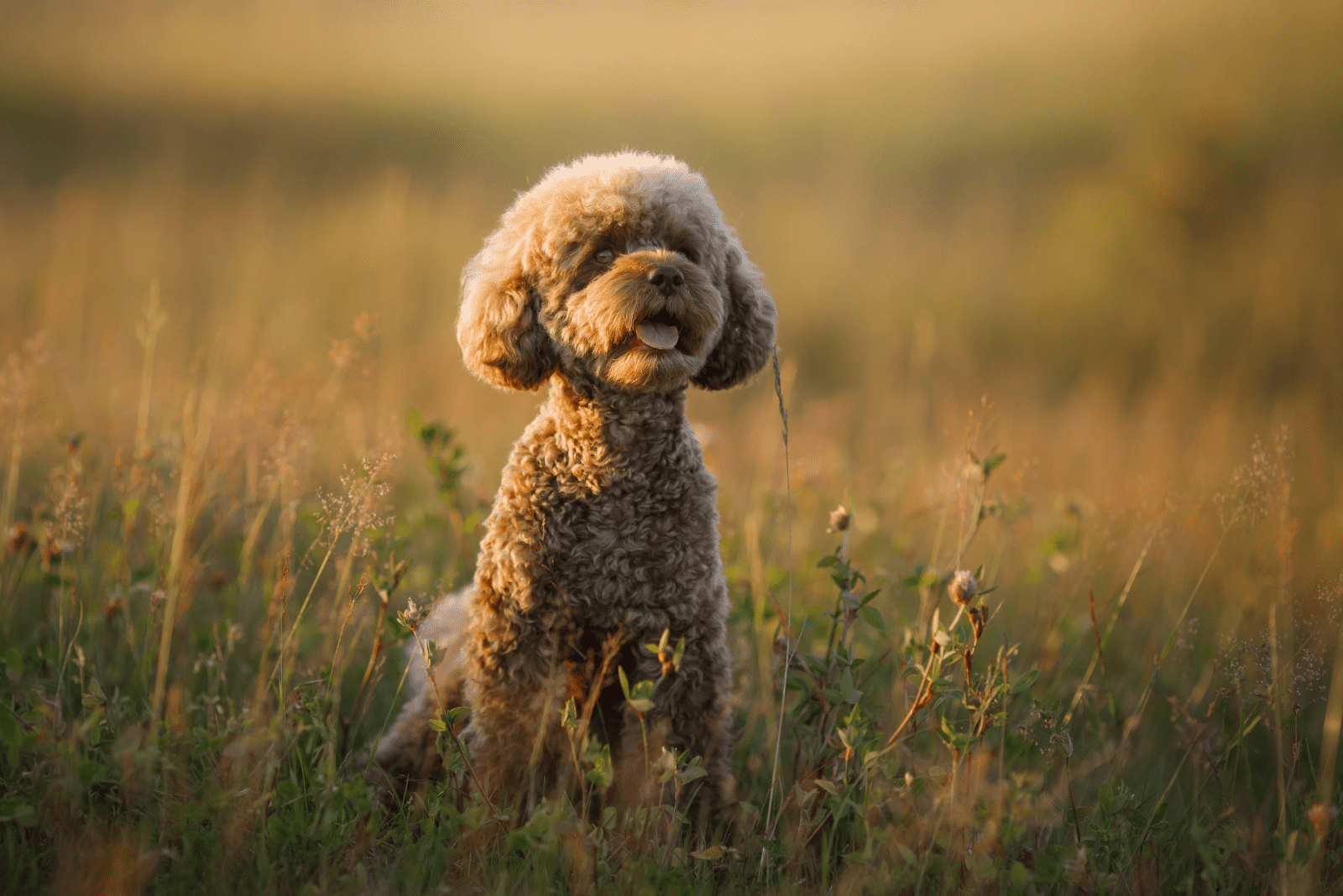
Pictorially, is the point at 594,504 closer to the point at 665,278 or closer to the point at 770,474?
the point at 665,278

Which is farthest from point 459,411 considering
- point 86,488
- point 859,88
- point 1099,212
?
point 859,88

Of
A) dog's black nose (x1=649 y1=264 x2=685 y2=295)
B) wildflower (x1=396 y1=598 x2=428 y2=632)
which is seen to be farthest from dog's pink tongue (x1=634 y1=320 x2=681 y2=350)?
wildflower (x1=396 y1=598 x2=428 y2=632)

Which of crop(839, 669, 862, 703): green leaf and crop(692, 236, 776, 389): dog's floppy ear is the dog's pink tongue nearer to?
crop(692, 236, 776, 389): dog's floppy ear

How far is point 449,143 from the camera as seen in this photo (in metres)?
14.8

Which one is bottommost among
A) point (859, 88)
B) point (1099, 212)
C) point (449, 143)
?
point (1099, 212)

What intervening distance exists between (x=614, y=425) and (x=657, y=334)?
0.32 metres

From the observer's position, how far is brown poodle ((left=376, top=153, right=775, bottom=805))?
93.7 inches

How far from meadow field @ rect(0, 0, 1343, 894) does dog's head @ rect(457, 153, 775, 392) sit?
21.1 inches

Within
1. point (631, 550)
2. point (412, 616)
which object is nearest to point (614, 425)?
point (631, 550)

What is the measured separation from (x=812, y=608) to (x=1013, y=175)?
51.3ft

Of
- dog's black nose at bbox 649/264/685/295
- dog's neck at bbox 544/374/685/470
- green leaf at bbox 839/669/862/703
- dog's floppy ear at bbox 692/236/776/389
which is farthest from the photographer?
dog's floppy ear at bbox 692/236/776/389

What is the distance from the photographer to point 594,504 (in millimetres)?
2441

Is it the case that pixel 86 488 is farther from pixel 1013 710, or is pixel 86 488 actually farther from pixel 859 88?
pixel 859 88

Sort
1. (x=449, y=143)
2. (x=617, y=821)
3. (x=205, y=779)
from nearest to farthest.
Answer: (x=205, y=779) < (x=617, y=821) < (x=449, y=143)
